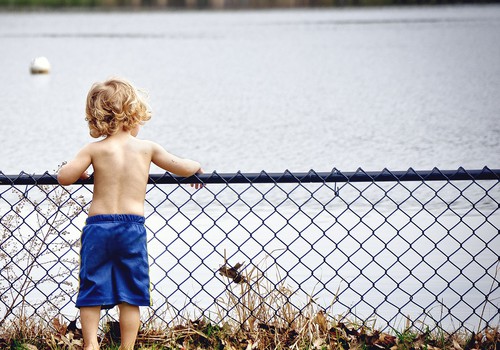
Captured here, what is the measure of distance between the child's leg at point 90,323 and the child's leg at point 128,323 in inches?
4.2

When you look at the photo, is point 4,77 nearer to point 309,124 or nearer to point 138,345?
point 309,124

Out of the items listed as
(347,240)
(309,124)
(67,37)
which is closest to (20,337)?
(347,240)

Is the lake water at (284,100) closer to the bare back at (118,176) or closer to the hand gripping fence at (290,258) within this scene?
the hand gripping fence at (290,258)

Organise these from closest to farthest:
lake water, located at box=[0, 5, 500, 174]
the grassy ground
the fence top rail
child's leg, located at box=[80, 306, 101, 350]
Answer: child's leg, located at box=[80, 306, 101, 350], the fence top rail, the grassy ground, lake water, located at box=[0, 5, 500, 174]

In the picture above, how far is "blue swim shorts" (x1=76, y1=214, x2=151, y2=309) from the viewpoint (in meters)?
3.62

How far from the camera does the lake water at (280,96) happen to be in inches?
459

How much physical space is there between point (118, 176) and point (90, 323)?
0.63m

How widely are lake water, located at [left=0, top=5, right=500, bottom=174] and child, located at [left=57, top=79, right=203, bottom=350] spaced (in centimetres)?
142

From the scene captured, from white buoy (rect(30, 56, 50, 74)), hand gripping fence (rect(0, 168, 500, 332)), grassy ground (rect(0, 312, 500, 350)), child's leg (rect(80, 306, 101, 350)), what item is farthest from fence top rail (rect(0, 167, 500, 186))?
white buoy (rect(30, 56, 50, 74))

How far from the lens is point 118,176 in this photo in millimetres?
3734

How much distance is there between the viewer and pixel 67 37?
3841cm

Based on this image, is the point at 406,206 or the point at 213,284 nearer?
the point at 213,284

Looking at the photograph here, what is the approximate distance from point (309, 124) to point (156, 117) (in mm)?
2777

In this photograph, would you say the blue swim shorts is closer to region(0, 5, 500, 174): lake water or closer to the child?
the child
